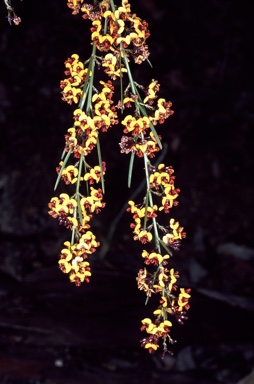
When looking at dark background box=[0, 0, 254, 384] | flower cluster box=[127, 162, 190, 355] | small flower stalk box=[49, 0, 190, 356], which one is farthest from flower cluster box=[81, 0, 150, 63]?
dark background box=[0, 0, 254, 384]

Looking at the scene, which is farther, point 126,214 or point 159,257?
point 126,214

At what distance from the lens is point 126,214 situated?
175 inches

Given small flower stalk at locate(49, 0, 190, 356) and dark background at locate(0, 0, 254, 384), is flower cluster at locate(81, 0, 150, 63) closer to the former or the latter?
small flower stalk at locate(49, 0, 190, 356)

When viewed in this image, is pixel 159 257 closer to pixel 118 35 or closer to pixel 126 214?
pixel 118 35

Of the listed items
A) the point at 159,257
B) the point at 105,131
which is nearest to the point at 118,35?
the point at 105,131

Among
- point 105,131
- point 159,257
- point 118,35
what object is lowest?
point 159,257

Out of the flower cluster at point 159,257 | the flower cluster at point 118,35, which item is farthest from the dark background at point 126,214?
the flower cluster at point 118,35

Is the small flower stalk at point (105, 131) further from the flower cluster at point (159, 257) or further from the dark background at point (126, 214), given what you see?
the dark background at point (126, 214)

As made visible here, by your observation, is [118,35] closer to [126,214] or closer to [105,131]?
[105,131]

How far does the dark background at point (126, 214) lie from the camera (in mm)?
3645

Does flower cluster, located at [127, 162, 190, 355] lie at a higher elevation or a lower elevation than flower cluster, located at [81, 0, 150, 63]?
lower

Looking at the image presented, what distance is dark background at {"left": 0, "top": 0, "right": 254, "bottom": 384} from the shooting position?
3645 mm

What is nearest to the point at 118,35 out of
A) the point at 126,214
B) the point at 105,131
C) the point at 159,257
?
the point at 105,131

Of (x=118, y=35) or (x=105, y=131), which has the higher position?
(x=118, y=35)
